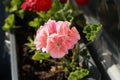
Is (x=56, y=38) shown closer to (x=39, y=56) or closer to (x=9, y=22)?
(x=39, y=56)

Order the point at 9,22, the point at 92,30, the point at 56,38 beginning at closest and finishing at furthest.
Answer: the point at 56,38 → the point at 92,30 → the point at 9,22

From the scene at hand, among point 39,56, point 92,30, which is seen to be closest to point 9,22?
point 39,56

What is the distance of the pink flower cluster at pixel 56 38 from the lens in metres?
1.11

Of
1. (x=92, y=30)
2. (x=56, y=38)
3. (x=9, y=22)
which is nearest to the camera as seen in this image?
(x=56, y=38)

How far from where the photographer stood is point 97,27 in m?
1.23

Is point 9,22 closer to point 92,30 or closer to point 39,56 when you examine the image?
point 39,56

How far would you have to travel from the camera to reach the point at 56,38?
1.11 meters

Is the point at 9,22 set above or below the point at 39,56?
above

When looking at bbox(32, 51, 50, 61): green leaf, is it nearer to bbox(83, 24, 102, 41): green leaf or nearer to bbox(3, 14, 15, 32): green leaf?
bbox(83, 24, 102, 41): green leaf

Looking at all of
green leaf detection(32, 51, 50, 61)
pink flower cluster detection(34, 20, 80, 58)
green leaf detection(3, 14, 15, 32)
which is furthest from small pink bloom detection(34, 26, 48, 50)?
green leaf detection(3, 14, 15, 32)

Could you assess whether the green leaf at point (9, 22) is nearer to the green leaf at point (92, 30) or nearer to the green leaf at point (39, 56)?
the green leaf at point (39, 56)

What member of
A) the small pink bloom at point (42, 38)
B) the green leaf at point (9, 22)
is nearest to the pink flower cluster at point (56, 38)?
the small pink bloom at point (42, 38)

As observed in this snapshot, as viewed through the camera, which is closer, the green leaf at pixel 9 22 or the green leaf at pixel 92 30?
the green leaf at pixel 92 30

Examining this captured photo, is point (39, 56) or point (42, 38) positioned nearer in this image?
point (42, 38)
